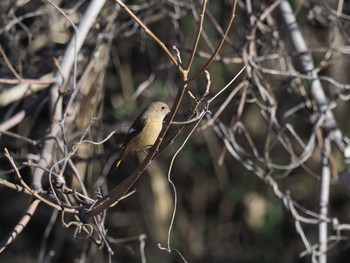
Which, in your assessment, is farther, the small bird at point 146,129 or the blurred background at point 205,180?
the blurred background at point 205,180

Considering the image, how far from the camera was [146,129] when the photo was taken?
13.6 feet

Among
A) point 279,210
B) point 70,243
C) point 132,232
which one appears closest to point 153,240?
point 132,232

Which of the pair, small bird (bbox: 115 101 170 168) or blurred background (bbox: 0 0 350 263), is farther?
blurred background (bbox: 0 0 350 263)

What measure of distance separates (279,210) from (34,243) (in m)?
2.84

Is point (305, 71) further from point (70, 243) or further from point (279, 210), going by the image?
point (70, 243)

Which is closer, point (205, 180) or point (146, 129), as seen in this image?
point (146, 129)

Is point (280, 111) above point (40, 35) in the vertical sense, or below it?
below

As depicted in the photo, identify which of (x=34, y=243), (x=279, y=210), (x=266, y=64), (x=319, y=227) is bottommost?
(x=34, y=243)

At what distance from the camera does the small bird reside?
4117mm

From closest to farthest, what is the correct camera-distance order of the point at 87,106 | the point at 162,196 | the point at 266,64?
the point at 87,106, the point at 266,64, the point at 162,196

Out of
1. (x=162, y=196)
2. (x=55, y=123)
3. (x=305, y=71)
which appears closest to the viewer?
(x=55, y=123)

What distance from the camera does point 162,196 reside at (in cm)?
684

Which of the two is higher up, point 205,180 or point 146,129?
point 146,129

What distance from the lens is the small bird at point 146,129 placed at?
4.12 metres
